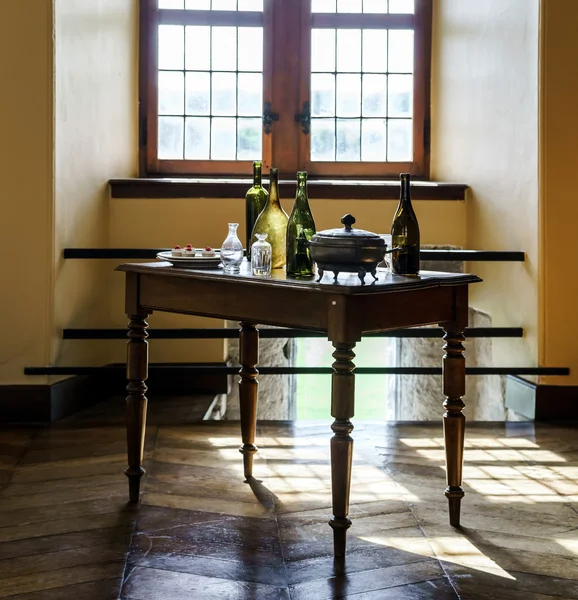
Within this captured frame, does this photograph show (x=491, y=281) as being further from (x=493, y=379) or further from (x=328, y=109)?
(x=328, y=109)

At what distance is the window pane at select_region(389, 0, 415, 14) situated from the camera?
17.5ft

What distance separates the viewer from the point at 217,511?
291 cm

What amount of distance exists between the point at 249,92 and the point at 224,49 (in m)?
0.28

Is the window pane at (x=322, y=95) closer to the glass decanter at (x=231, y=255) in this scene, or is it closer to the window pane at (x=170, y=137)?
the window pane at (x=170, y=137)

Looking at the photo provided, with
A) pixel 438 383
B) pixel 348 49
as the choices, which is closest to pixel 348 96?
pixel 348 49

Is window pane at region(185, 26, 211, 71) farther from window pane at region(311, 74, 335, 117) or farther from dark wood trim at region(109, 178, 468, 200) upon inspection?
dark wood trim at region(109, 178, 468, 200)

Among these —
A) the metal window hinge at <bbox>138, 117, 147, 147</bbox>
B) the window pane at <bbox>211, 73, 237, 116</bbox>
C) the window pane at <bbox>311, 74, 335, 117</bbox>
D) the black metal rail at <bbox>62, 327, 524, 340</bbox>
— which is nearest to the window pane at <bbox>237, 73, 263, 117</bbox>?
the window pane at <bbox>211, 73, 237, 116</bbox>

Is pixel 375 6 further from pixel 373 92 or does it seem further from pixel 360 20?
pixel 373 92

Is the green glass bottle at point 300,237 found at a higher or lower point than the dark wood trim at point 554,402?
higher

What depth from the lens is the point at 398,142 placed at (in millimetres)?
5371

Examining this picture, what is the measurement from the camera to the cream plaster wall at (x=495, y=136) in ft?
14.1

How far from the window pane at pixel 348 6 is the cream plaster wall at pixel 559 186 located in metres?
1.44

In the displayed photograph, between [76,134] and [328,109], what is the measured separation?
1604 millimetres

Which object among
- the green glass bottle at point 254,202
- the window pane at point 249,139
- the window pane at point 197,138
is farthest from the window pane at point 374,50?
the green glass bottle at point 254,202
